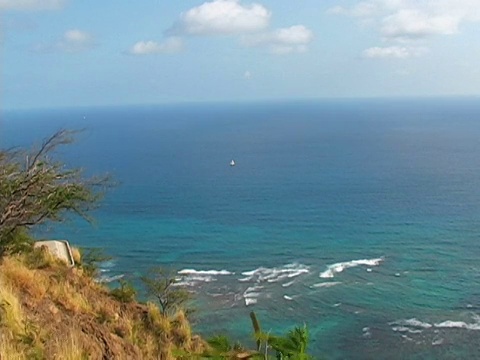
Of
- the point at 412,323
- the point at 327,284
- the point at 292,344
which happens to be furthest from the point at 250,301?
the point at 292,344

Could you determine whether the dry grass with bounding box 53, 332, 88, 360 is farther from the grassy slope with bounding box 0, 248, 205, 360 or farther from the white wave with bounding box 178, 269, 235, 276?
the white wave with bounding box 178, 269, 235, 276

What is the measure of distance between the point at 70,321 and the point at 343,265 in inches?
1732

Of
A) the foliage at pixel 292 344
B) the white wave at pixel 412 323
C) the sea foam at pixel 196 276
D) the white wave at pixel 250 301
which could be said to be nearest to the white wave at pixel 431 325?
the white wave at pixel 412 323

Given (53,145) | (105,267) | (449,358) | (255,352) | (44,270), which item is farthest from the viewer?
(105,267)

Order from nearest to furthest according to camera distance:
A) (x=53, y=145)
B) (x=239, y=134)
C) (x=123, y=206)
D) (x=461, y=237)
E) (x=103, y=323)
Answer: (x=103, y=323) < (x=53, y=145) < (x=461, y=237) < (x=123, y=206) < (x=239, y=134)

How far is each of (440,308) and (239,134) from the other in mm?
142387

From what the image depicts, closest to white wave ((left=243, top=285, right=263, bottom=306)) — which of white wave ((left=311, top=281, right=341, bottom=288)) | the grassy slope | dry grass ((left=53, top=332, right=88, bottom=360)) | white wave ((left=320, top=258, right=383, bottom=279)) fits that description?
white wave ((left=311, top=281, right=341, bottom=288))

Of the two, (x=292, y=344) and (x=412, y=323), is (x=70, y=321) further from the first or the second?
(x=412, y=323)

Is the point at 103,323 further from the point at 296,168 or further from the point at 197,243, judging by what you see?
the point at 296,168

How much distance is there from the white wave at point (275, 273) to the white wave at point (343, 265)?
6.30 ft

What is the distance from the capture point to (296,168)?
106062mm

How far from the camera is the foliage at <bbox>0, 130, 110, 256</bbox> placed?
10.9m

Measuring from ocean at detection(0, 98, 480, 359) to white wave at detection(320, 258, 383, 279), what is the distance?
0.19m

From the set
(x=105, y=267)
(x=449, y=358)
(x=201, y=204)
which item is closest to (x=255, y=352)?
(x=449, y=358)
